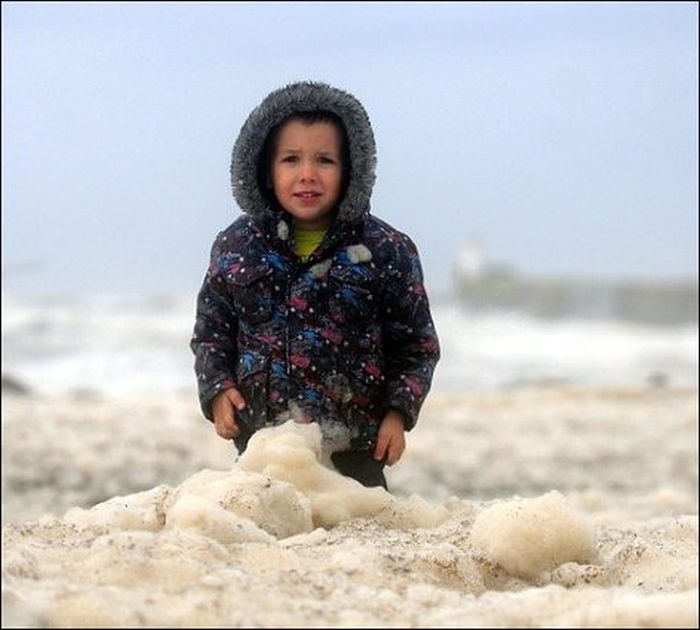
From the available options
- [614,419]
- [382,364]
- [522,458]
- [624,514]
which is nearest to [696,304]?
[614,419]

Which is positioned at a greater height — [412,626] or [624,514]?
[412,626]

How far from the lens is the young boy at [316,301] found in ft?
12.0

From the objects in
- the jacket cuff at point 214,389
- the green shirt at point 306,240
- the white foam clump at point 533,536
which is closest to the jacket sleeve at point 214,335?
the jacket cuff at point 214,389

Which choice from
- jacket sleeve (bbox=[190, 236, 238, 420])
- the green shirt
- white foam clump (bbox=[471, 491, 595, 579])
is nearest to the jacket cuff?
jacket sleeve (bbox=[190, 236, 238, 420])

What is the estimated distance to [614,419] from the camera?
Answer: 11.4 metres

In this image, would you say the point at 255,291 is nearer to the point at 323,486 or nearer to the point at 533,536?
the point at 323,486

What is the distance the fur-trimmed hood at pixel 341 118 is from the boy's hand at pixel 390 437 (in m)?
0.57

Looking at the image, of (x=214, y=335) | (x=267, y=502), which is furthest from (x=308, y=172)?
(x=267, y=502)

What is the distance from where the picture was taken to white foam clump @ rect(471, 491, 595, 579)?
9.04 ft

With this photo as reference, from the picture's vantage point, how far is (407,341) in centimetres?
377

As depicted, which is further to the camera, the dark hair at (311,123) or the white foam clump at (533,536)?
the dark hair at (311,123)

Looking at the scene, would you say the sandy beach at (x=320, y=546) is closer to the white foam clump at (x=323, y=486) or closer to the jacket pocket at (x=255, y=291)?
the white foam clump at (x=323, y=486)

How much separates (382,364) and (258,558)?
1.42 meters

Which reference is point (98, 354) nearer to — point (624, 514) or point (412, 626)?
point (624, 514)
